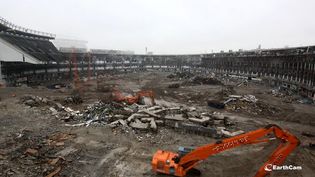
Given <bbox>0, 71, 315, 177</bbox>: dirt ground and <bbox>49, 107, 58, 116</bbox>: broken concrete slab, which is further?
<bbox>49, 107, 58, 116</bbox>: broken concrete slab

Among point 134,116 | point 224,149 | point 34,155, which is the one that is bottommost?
point 34,155

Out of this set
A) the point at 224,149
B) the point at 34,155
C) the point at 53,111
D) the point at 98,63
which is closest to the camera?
the point at 224,149

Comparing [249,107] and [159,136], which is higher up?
[249,107]

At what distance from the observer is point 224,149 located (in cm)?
859

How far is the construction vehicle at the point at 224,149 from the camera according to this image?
8312 mm

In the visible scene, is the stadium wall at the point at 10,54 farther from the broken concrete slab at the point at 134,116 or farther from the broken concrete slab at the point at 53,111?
the broken concrete slab at the point at 134,116

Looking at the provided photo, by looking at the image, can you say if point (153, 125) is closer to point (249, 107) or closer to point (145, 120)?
point (145, 120)

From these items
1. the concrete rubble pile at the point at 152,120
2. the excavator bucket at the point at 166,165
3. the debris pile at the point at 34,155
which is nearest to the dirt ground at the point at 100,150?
the debris pile at the point at 34,155

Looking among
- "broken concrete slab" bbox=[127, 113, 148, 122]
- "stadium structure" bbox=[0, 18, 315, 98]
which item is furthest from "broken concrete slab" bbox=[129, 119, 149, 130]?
"stadium structure" bbox=[0, 18, 315, 98]

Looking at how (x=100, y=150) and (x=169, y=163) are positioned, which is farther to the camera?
(x=100, y=150)

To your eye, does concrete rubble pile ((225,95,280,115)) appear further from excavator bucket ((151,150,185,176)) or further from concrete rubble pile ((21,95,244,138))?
excavator bucket ((151,150,185,176))

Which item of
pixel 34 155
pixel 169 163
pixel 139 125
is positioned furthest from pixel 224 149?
pixel 34 155

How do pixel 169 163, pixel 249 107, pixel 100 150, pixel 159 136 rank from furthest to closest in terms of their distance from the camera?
pixel 249 107 → pixel 159 136 → pixel 100 150 → pixel 169 163

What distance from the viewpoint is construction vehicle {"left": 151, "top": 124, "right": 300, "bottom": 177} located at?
327 inches
